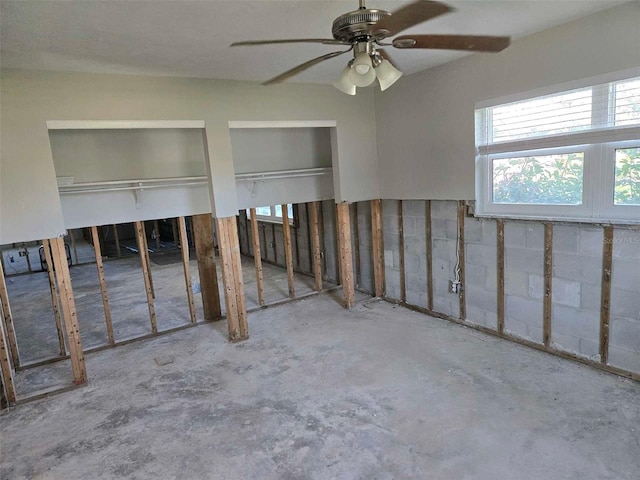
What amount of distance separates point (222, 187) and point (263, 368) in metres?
1.87

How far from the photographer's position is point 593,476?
2242mm

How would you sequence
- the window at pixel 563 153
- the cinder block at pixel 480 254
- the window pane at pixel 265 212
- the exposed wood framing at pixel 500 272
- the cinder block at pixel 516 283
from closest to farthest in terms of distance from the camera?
the window at pixel 563 153 → the cinder block at pixel 516 283 → the exposed wood framing at pixel 500 272 → the cinder block at pixel 480 254 → the window pane at pixel 265 212

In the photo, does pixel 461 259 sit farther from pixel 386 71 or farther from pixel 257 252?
pixel 386 71

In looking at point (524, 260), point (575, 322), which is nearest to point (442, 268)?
point (524, 260)

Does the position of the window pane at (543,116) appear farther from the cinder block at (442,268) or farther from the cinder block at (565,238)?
the cinder block at (442,268)

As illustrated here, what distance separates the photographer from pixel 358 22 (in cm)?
177

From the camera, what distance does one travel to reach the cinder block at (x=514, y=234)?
3.69 metres

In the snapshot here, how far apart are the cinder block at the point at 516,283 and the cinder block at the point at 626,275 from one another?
0.71 metres

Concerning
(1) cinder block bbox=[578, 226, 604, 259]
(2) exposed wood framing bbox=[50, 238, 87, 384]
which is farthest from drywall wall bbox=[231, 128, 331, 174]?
(1) cinder block bbox=[578, 226, 604, 259]

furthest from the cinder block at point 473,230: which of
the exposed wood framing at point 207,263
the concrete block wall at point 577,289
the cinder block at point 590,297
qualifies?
the exposed wood framing at point 207,263

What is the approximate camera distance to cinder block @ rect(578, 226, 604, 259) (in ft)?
10.4

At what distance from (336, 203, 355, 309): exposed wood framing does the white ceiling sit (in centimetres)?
192

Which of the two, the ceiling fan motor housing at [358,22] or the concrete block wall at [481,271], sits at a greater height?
the ceiling fan motor housing at [358,22]

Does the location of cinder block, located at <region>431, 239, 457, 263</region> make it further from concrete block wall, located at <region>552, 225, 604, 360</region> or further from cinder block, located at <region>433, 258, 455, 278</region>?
concrete block wall, located at <region>552, 225, 604, 360</region>
